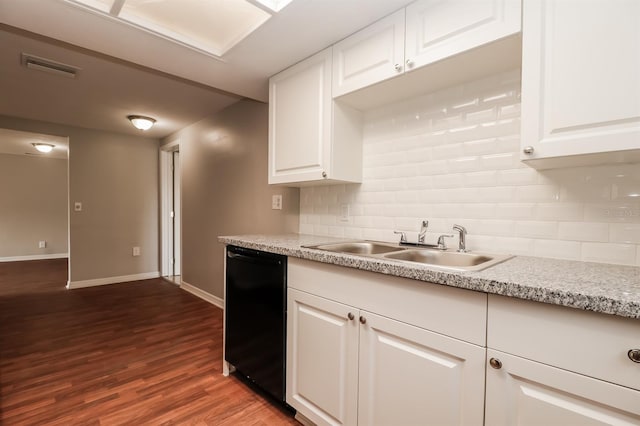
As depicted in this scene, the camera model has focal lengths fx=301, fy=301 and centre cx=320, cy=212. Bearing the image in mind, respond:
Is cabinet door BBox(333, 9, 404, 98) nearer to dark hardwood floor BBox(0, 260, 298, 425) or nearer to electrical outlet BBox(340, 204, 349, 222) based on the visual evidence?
electrical outlet BBox(340, 204, 349, 222)

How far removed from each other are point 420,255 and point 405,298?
0.50 metres

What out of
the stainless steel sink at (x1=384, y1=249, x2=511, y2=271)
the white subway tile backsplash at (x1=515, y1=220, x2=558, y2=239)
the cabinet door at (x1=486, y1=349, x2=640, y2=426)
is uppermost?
the white subway tile backsplash at (x1=515, y1=220, x2=558, y2=239)

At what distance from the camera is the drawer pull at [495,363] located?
0.87m

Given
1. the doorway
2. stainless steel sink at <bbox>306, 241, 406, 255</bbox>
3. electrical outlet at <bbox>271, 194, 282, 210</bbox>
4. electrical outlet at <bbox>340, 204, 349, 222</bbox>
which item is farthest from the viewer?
the doorway

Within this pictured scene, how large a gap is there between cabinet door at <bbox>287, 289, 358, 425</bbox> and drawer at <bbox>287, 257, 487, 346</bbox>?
0.25ft

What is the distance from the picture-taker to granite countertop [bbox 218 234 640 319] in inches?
27.8

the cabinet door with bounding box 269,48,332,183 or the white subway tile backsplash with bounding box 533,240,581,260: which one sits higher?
the cabinet door with bounding box 269,48,332,183

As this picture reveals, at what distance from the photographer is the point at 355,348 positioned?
1.25 m

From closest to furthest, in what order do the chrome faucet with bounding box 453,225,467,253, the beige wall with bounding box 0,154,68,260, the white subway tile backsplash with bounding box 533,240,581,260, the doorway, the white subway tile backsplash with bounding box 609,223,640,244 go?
the white subway tile backsplash with bounding box 609,223,640,244
the white subway tile backsplash with bounding box 533,240,581,260
the chrome faucet with bounding box 453,225,467,253
the doorway
the beige wall with bounding box 0,154,68,260

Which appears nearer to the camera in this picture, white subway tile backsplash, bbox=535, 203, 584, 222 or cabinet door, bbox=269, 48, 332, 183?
white subway tile backsplash, bbox=535, 203, 584, 222

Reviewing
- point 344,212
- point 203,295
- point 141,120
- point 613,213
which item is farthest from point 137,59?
point 203,295

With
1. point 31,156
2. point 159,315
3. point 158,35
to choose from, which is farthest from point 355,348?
point 31,156

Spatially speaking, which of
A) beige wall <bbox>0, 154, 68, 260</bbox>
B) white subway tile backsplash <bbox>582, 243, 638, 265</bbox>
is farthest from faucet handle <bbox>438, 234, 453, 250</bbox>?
beige wall <bbox>0, 154, 68, 260</bbox>

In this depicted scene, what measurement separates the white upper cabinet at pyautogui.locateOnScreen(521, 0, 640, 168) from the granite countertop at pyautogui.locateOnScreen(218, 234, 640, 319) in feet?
1.27
